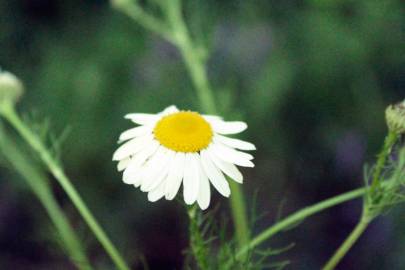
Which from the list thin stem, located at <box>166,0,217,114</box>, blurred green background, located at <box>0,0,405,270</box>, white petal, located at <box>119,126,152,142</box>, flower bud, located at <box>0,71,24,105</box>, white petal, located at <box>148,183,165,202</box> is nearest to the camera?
white petal, located at <box>148,183,165,202</box>

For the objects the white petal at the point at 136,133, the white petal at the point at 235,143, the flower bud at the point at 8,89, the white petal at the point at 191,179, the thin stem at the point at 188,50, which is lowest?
the white petal at the point at 191,179

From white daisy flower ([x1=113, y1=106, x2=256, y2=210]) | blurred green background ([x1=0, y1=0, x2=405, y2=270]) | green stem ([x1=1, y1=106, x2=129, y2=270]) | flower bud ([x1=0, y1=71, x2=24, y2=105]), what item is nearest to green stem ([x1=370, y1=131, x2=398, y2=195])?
white daisy flower ([x1=113, y1=106, x2=256, y2=210])

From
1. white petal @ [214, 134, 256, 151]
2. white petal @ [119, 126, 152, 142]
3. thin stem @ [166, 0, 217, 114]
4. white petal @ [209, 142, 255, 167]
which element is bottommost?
white petal @ [209, 142, 255, 167]

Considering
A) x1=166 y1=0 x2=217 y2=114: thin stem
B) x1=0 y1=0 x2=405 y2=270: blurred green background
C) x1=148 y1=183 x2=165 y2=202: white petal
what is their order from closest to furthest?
x1=148 y1=183 x2=165 y2=202: white petal, x1=166 y1=0 x2=217 y2=114: thin stem, x1=0 y1=0 x2=405 y2=270: blurred green background

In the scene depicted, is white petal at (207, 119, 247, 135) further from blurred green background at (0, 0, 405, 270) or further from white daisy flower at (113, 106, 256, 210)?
blurred green background at (0, 0, 405, 270)

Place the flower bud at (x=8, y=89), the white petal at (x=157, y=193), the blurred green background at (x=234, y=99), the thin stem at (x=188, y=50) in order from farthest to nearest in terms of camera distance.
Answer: the blurred green background at (x=234, y=99), the thin stem at (x=188, y=50), the flower bud at (x=8, y=89), the white petal at (x=157, y=193)

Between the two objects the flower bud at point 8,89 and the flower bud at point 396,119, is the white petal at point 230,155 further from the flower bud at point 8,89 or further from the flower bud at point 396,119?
the flower bud at point 8,89

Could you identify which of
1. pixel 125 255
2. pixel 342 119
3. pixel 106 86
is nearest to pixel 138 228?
pixel 125 255

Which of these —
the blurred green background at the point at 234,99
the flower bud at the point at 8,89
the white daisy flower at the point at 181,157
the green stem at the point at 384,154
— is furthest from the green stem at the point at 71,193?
the blurred green background at the point at 234,99
